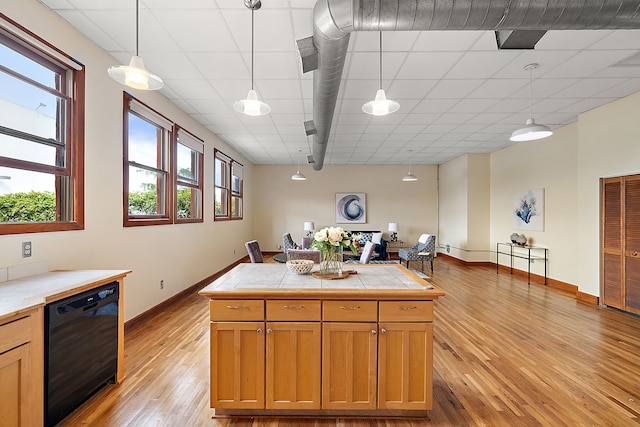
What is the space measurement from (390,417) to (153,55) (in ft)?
12.7

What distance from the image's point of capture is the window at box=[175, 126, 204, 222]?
4559 millimetres

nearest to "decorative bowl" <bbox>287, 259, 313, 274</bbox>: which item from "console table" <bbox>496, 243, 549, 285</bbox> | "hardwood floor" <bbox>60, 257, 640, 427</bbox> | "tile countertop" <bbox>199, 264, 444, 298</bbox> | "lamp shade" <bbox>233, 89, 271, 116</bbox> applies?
"tile countertop" <bbox>199, 264, 444, 298</bbox>

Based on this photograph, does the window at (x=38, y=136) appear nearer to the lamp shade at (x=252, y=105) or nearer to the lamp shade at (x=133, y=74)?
the lamp shade at (x=133, y=74)

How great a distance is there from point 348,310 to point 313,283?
32 cm

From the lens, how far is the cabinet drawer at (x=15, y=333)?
1.40m

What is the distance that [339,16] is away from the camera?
1835mm

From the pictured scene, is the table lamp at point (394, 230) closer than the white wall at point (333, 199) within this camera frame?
Yes

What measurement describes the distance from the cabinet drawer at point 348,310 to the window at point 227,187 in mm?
4907

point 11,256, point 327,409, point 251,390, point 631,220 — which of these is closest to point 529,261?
point 631,220

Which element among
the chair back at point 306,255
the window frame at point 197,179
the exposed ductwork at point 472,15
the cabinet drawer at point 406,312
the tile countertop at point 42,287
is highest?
the exposed ductwork at point 472,15

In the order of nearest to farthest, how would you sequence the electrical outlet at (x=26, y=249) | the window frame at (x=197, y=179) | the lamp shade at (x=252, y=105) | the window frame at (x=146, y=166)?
the electrical outlet at (x=26, y=249) → the lamp shade at (x=252, y=105) → the window frame at (x=146, y=166) → the window frame at (x=197, y=179)

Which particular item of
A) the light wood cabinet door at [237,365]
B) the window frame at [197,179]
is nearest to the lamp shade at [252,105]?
the light wood cabinet door at [237,365]

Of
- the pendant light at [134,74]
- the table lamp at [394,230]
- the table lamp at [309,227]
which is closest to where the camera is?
the pendant light at [134,74]

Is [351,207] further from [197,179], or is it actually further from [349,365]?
[349,365]
